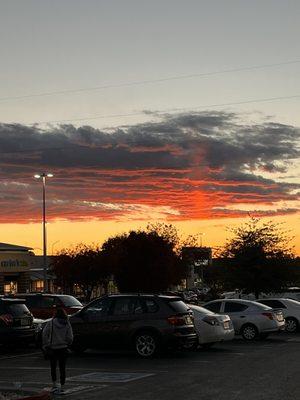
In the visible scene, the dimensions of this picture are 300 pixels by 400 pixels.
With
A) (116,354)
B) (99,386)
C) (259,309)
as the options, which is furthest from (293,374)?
(259,309)

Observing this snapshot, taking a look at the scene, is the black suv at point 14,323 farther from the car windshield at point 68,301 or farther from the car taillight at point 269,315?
the car taillight at point 269,315

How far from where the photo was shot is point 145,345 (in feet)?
63.4

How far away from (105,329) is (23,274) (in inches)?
1772

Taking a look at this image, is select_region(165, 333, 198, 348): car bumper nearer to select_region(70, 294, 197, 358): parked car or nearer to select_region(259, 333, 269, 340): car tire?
select_region(70, 294, 197, 358): parked car

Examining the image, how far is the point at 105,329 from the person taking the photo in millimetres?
19844

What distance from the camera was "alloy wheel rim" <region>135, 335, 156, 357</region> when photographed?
19.2 metres

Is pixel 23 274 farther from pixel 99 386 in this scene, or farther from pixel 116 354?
pixel 99 386

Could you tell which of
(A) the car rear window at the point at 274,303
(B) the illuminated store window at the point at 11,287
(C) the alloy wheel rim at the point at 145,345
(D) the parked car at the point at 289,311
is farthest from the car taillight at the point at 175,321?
(B) the illuminated store window at the point at 11,287

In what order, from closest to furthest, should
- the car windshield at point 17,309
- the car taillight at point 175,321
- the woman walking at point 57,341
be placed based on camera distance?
the woman walking at point 57,341
the car taillight at point 175,321
the car windshield at point 17,309

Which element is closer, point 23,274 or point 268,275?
point 268,275

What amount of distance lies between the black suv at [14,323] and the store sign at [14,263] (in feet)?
124

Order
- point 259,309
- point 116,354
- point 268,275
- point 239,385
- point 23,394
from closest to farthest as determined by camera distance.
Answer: point 23,394 < point 239,385 < point 116,354 < point 259,309 < point 268,275

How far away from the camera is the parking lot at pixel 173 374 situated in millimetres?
12641

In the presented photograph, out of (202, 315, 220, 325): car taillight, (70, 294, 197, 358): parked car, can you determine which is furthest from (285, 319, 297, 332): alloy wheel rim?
(70, 294, 197, 358): parked car
